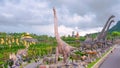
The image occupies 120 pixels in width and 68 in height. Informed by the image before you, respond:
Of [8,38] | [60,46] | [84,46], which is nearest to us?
[60,46]

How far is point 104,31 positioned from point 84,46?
545 centimetres

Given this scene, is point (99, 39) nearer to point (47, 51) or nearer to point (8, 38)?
point (47, 51)

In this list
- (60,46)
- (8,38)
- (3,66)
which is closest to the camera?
(60,46)

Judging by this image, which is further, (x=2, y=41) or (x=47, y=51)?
(x=2, y=41)

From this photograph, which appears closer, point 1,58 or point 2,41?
point 1,58

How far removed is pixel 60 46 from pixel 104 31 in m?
25.6

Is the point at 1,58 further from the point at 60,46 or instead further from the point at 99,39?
the point at 99,39

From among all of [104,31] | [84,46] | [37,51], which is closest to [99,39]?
[104,31]

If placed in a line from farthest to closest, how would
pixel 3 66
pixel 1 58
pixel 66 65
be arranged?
pixel 1 58 → pixel 3 66 → pixel 66 65

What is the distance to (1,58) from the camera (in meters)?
32.1

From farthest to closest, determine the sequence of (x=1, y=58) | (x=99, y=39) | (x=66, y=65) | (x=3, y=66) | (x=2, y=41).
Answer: (x=2, y=41), (x=99, y=39), (x=1, y=58), (x=3, y=66), (x=66, y=65)

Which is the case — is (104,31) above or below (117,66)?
above

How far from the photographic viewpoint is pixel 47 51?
159 ft

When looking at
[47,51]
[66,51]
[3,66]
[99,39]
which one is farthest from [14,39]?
[66,51]
